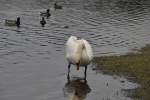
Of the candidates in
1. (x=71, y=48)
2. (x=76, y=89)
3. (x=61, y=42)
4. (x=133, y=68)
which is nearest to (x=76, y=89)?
(x=76, y=89)

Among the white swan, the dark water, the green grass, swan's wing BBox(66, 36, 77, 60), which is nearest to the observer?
the green grass

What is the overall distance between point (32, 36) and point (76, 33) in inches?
228

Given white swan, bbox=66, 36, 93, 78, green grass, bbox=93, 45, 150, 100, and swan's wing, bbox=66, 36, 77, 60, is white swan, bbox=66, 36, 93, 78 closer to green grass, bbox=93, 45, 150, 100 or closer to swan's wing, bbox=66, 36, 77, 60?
swan's wing, bbox=66, 36, 77, 60

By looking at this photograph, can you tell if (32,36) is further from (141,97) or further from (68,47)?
(141,97)

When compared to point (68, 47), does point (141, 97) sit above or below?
below

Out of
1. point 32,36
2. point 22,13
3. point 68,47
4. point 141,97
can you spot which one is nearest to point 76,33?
point 32,36

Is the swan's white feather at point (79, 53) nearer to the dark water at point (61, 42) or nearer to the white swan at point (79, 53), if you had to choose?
the white swan at point (79, 53)

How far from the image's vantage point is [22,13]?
206ft

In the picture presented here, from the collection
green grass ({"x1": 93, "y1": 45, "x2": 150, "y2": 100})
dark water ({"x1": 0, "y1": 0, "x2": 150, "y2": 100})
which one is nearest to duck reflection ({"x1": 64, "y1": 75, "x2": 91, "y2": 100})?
dark water ({"x1": 0, "y1": 0, "x2": 150, "y2": 100})

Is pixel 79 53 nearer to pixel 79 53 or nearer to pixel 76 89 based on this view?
pixel 79 53

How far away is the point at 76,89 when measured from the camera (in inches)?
968

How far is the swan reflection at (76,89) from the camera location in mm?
23080

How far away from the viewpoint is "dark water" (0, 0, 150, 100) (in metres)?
24.2

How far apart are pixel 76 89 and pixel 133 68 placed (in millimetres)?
5276
